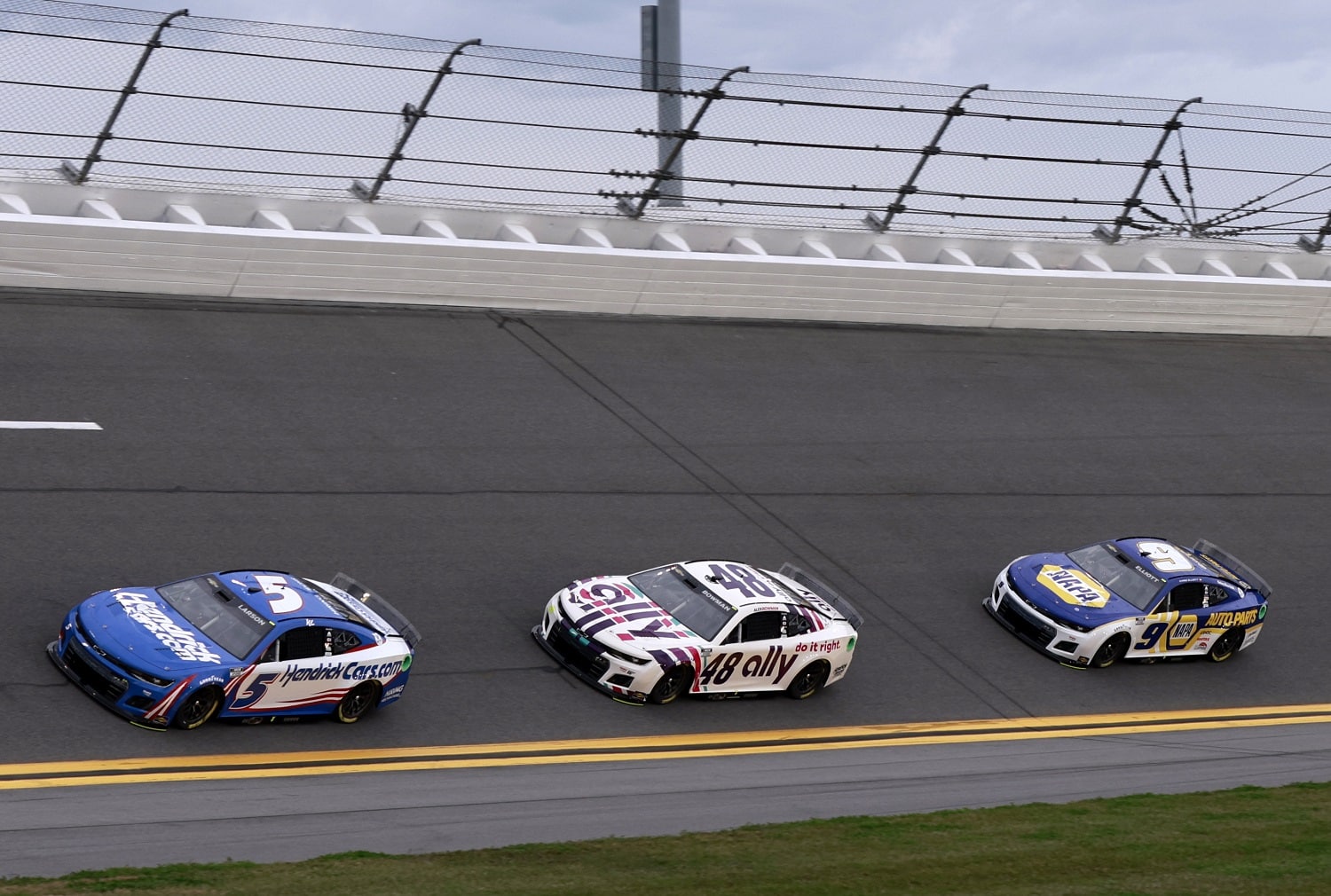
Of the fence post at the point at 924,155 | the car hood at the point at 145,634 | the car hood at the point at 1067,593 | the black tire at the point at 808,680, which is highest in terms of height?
the fence post at the point at 924,155

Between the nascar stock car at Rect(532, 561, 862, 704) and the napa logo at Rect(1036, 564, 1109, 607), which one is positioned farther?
the napa logo at Rect(1036, 564, 1109, 607)

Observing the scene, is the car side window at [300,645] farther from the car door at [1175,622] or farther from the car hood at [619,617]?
the car door at [1175,622]

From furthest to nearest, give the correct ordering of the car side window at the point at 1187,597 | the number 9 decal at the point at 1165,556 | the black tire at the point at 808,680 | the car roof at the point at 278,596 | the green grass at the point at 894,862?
1. the number 9 decal at the point at 1165,556
2. the car side window at the point at 1187,597
3. the black tire at the point at 808,680
4. the car roof at the point at 278,596
5. the green grass at the point at 894,862

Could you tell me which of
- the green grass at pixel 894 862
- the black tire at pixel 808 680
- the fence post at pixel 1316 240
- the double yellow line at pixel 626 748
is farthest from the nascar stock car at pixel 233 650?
the fence post at pixel 1316 240

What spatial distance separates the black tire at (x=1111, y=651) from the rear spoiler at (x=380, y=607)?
709 cm

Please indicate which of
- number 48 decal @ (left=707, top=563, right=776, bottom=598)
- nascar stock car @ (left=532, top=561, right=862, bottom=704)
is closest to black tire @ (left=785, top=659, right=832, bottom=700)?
nascar stock car @ (left=532, top=561, right=862, bottom=704)

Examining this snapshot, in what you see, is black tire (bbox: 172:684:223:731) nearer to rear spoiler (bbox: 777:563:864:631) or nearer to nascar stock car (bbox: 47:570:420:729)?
nascar stock car (bbox: 47:570:420:729)

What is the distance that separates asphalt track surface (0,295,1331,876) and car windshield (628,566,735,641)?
768 mm

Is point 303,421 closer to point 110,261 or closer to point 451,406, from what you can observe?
point 451,406

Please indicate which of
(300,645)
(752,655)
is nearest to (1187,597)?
(752,655)

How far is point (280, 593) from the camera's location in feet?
42.7

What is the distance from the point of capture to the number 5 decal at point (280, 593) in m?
12.9

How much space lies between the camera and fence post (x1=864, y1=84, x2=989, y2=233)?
25188 mm

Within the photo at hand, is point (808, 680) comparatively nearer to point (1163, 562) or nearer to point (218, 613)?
point (1163, 562)
